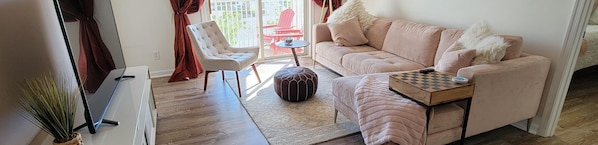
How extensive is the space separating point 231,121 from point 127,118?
3.53ft

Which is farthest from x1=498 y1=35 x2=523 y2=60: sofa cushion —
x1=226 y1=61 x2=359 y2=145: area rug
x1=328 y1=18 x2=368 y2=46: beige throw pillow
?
x1=328 y1=18 x2=368 y2=46: beige throw pillow

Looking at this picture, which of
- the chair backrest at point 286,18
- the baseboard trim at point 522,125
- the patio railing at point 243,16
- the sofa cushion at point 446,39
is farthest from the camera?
the chair backrest at point 286,18

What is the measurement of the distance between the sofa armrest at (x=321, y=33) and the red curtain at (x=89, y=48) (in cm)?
246

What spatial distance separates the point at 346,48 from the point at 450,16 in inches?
43.6

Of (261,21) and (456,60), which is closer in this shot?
(456,60)

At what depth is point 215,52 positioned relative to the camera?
3625mm

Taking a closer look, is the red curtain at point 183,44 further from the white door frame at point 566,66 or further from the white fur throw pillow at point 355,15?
the white door frame at point 566,66

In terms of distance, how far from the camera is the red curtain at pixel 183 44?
3.90 meters

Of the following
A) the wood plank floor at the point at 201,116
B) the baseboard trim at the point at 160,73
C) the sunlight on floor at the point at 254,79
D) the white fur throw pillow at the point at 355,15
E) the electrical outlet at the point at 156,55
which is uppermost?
the white fur throw pillow at the point at 355,15

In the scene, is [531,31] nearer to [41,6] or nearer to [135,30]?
[41,6]

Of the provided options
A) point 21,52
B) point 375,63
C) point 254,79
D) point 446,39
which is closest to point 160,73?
point 254,79

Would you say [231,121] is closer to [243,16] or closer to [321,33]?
[321,33]

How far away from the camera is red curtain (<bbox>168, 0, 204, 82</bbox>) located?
3898 mm

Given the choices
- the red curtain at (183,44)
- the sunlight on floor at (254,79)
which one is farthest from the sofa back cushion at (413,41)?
the red curtain at (183,44)
